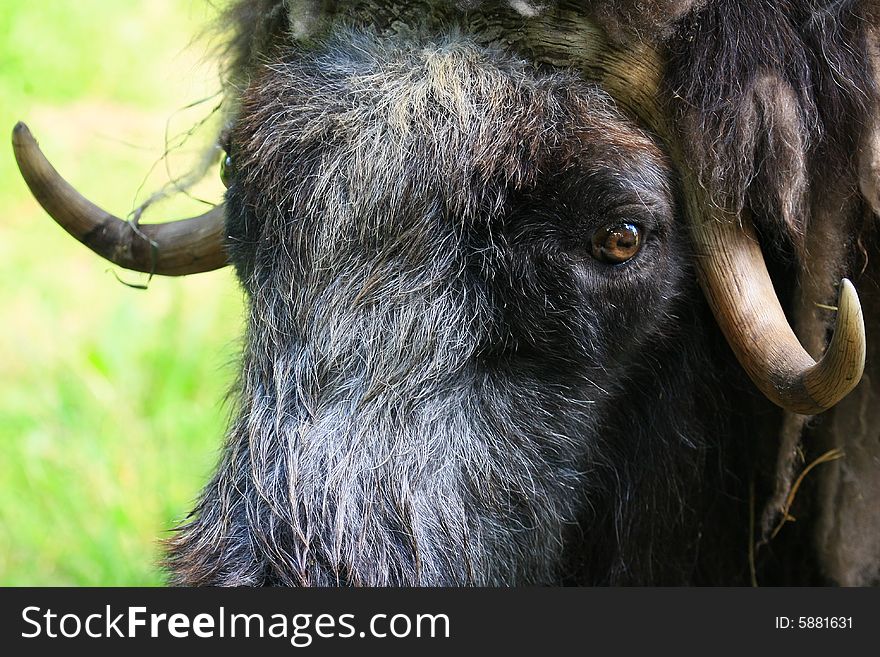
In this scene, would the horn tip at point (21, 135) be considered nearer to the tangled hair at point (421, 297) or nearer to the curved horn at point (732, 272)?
the tangled hair at point (421, 297)

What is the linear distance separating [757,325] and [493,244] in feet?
1.83

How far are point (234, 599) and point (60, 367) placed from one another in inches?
127

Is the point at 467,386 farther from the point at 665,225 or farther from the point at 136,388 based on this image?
the point at 136,388

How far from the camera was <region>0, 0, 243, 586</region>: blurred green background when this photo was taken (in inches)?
161

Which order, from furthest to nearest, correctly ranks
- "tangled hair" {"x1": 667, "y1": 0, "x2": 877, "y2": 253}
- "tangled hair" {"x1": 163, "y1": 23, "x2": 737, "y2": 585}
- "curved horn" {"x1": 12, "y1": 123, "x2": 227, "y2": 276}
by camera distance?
1. "curved horn" {"x1": 12, "y1": 123, "x2": 227, "y2": 276}
2. "tangled hair" {"x1": 667, "y1": 0, "x2": 877, "y2": 253}
3. "tangled hair" {"x1": 163, "y1": 23, "x2": 737, "y2": 585}

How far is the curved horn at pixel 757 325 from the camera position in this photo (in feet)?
6.74

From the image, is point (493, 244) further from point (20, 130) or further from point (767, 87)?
point (20, 130)

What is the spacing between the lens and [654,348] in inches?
95.7

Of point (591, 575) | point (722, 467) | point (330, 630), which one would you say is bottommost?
point (330, 630)

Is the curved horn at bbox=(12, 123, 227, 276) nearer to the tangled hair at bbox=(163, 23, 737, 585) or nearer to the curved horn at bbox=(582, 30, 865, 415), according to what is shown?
the tangled hair at bbox=(163, 23, 737, 585)

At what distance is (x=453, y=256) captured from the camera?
2.12 meters

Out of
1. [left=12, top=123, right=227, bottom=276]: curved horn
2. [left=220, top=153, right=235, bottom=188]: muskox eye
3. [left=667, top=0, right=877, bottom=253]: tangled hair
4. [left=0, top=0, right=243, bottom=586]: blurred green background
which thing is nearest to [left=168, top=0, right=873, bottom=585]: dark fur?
[left=667, top=0, right=877, bottom=253]: tangled hair

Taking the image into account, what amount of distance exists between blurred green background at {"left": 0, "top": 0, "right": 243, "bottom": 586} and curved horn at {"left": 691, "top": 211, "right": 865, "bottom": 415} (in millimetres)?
1223

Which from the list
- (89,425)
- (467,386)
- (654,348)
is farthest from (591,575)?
(89,425)
